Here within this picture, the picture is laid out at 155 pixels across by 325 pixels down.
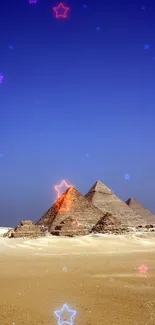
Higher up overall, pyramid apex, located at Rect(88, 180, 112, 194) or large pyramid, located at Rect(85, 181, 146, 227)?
pyramid apex, located at Rect(88, 180, 112, 194)

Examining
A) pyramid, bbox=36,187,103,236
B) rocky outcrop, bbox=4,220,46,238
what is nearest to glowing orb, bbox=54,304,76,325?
rocky outcrop, bbox=4,220,46,238

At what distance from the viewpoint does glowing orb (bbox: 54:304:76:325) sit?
5234 mm

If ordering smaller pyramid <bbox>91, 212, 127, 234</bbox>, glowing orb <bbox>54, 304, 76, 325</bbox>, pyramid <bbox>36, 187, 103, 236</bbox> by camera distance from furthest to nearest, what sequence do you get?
1. pyramid <bbox>36, 187, 103, 236</bbox>
2. smaller pyramid <bbox>91, 212, 127, 234</bbox>
3. glowing orb <bbox>54, 304, 76, 325</bbox>

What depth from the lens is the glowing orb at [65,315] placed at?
5234mm

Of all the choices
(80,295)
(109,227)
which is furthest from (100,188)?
(80,295)

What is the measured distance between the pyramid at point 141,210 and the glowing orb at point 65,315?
62.1m

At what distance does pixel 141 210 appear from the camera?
6869 centimetres

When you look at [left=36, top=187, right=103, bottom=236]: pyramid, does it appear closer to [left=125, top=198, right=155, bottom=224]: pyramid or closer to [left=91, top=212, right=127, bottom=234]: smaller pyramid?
[left=91, top=212, right=127, bottom=234]: smaller pyramid

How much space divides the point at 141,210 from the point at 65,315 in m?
64.9

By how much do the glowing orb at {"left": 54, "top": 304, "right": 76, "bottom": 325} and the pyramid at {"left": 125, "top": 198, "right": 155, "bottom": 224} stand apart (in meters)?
62.1

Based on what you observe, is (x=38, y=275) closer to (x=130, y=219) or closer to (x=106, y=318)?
(x=106, y=318)

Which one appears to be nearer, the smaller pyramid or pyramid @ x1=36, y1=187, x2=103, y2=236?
the smaller pyramid

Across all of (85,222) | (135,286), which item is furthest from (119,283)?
(85,222)

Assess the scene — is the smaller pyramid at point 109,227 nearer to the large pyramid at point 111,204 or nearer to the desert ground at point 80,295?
the large pyramid at point 111,204
